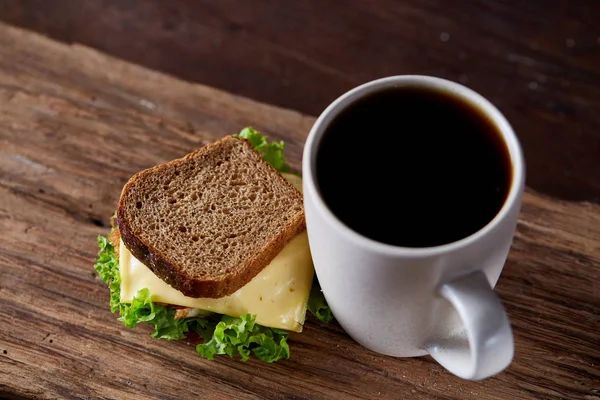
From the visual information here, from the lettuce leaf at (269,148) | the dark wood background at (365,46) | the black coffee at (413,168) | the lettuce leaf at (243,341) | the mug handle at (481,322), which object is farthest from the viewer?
the dark wood background at (365,46)

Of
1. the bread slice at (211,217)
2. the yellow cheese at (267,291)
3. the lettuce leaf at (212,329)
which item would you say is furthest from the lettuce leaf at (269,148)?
the lettuce leaf at (212,329)

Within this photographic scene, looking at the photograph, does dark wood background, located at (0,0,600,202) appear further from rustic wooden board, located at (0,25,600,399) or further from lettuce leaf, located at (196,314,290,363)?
lettuce leaf, located at (196,314,290,363)

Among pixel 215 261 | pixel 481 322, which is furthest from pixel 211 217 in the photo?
pixel 481 322

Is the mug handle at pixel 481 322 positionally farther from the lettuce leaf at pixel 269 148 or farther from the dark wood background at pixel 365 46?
the dark wood background at pixel 365 46

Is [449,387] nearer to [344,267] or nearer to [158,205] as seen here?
[344,267]

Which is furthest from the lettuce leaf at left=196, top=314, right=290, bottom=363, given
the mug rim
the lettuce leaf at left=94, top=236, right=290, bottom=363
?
the mug rim
